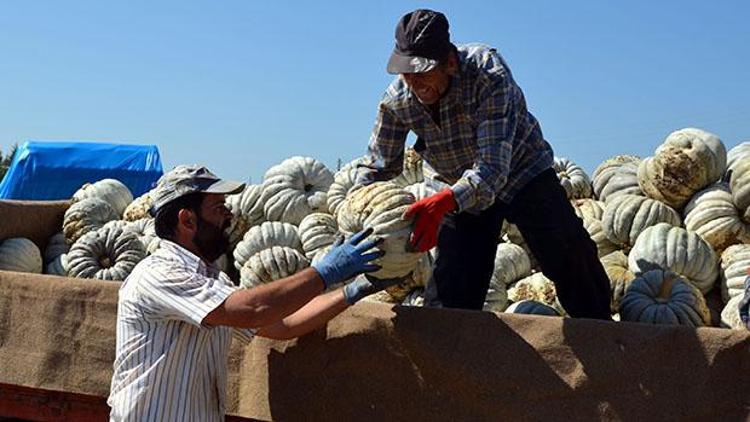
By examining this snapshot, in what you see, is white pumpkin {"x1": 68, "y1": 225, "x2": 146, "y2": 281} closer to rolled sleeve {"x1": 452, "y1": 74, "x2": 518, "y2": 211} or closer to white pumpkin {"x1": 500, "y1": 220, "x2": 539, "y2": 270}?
white pumpkin {"x1": 500, "y1": 220, "x2": 539, "y2": 270}

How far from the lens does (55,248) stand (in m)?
7.04

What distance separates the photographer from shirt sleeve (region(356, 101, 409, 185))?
4559mm

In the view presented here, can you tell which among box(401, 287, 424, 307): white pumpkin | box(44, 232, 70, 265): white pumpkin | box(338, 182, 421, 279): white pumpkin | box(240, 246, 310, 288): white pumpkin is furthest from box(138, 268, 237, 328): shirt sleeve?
box(44, 232, 70, 265): white pumpkin

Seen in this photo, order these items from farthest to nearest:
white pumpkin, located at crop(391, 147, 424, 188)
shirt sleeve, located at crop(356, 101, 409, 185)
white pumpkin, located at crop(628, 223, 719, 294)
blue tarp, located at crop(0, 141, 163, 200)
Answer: blue tarp, located at crop(0, 141, 163, 200) < white pumpkin, located at crop(391, 147, 424, 188) < white pumpkin, located at crop(628, 223, 719, 294) < shirt sleeve, located at crop(356, 101, 409, 185)

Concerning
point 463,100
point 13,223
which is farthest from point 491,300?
point 13,223

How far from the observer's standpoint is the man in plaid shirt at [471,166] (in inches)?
153

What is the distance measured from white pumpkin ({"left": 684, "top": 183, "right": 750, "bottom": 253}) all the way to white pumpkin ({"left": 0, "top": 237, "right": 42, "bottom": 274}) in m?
4.98

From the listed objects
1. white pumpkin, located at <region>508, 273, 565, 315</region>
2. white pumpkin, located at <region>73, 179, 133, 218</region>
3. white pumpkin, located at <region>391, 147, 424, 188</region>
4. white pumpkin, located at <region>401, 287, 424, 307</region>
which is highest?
white pumpkin, located at <region>391, 147, 424, 188</region>

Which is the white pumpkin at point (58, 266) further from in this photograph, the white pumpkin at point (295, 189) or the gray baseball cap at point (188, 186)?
the gray baseball cap at point (188, 186)

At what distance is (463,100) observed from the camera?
4.22 meters

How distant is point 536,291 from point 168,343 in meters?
2.80

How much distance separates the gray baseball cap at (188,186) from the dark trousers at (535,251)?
1.40 metres

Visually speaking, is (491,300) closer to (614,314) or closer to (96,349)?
(614,314)

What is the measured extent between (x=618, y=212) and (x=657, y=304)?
163 cm
